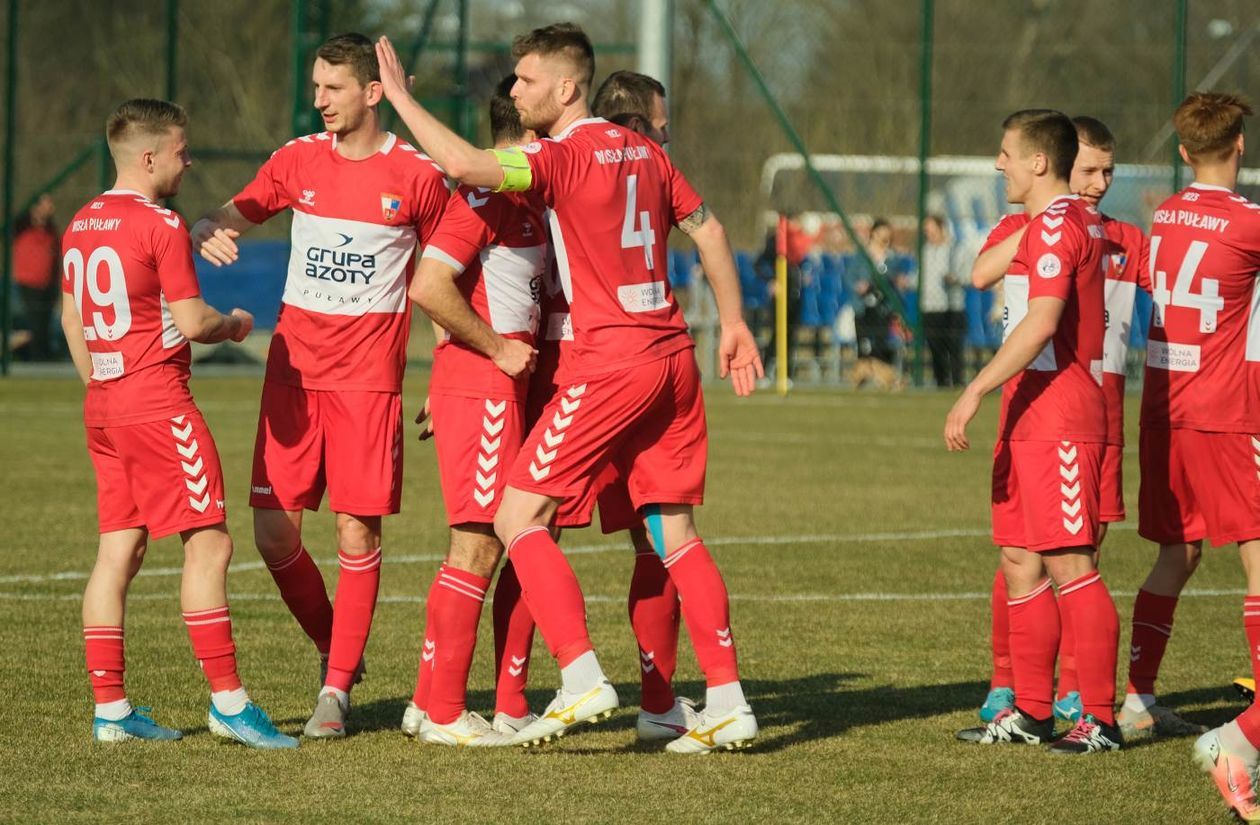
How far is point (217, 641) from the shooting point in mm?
5824

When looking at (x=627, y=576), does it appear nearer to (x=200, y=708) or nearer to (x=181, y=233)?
(x=200, y=708)

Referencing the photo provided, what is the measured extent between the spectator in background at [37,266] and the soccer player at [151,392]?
17000mm

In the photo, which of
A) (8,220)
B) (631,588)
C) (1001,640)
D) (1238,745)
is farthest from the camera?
(8,220)

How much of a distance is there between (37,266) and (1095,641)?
1848 centimetres

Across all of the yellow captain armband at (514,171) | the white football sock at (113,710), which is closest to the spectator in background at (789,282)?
the white football sock at (113,710)

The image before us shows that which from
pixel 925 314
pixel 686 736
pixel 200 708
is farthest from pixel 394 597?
pixel 925 314

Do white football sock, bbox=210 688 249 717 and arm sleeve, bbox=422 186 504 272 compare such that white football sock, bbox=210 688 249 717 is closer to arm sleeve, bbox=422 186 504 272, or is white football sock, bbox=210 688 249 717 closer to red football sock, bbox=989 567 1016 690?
arm sleeve, bbox=422 186 504 272

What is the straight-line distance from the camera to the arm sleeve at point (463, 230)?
5.79m

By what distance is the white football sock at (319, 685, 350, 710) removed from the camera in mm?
6047

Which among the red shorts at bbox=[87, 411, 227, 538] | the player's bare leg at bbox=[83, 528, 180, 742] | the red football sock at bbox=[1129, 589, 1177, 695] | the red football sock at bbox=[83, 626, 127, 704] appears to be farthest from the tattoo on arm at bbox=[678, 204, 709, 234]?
the red football sock at bbox=[83, 626, 127, 704]

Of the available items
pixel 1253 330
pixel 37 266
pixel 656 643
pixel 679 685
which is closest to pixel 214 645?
pixel 656 643

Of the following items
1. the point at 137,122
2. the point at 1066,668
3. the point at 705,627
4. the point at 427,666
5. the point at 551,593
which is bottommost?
the point at 1066,668

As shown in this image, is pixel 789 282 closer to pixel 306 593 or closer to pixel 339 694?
pixel 306 593

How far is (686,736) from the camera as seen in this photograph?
5824 millimetres
